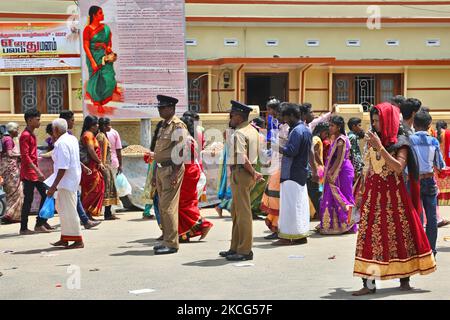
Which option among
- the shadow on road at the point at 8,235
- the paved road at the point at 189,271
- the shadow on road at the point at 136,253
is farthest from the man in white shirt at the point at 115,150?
the shadow on road at the point at 136,253

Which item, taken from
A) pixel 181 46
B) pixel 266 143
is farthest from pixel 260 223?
pixel 181 46

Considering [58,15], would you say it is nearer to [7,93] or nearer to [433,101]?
[7,93]

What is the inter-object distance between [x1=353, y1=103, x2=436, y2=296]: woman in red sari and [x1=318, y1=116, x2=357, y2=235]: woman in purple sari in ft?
15.5

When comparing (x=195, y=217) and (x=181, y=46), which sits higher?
(x=181, y=46)

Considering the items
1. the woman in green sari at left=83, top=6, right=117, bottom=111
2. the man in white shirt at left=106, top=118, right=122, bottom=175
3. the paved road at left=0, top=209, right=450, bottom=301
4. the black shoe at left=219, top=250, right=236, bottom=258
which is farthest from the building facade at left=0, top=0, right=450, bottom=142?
the black shoe at left=219, top=250, right=236, bottom=258

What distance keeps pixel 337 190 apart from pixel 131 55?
726 centimetres

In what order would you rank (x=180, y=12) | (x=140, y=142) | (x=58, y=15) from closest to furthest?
(x=180, y=12) → (x=140, y=142) → (x=58, y=15)

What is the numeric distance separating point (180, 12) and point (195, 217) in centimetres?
776

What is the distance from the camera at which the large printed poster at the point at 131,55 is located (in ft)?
59.2

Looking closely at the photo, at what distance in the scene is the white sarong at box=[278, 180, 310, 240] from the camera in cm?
1103

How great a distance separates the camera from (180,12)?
18.1 m

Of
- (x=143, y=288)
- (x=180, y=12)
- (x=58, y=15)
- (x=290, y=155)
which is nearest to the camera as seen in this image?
(x=143, y=288)

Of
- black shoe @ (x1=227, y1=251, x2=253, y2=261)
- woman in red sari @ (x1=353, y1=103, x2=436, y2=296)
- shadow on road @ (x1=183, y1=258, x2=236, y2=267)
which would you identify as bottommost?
shadow on road @ (x1=183, y1=258, x2=236, y2=267)

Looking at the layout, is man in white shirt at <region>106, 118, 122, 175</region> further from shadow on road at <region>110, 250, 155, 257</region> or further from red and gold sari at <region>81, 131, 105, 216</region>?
shadow on road at <region>110, 250, 155, 257</region>
